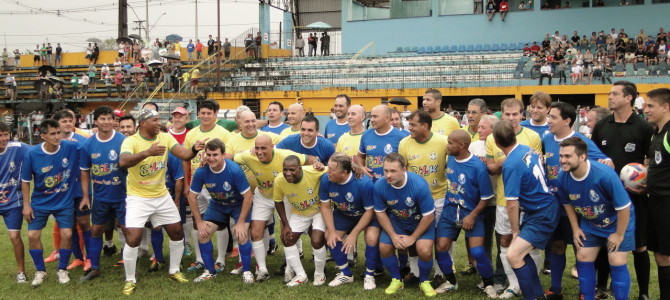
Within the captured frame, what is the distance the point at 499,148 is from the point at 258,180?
3.06 meters

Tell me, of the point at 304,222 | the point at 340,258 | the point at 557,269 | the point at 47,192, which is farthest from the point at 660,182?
the point at 47,192

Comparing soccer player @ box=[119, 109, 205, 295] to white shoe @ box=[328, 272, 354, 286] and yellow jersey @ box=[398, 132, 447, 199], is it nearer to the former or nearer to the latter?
white shoe @ box=[328, 272, 354, 286]

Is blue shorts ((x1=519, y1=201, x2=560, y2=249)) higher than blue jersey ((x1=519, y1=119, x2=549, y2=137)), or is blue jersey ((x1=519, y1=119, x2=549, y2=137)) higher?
blue jersey ((x1=519, y1=119, x2=549, y2=137))

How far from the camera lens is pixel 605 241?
237 inches

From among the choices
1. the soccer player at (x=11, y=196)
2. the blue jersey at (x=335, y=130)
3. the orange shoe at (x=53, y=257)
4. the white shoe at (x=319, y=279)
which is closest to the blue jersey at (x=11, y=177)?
the soccer player at (x=11, y=196)

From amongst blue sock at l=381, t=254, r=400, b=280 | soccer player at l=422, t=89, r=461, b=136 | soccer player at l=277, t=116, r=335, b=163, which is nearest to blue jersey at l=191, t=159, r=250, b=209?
soccer player at l=277, t=116, r=335, b=163

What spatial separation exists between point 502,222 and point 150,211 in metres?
4.22

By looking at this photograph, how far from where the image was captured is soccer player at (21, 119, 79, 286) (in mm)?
7656

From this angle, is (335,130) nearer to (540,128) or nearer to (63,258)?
(540,128)

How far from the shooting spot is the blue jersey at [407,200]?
22.2 ft

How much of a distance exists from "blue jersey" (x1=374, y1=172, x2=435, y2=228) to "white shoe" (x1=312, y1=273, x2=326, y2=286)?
45.1 inches

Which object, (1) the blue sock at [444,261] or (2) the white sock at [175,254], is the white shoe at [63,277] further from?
(1) the blue sock at [444,261]

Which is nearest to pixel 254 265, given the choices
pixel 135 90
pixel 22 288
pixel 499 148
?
pixel 22 288

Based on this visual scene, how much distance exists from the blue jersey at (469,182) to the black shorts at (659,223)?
1.59 meters
